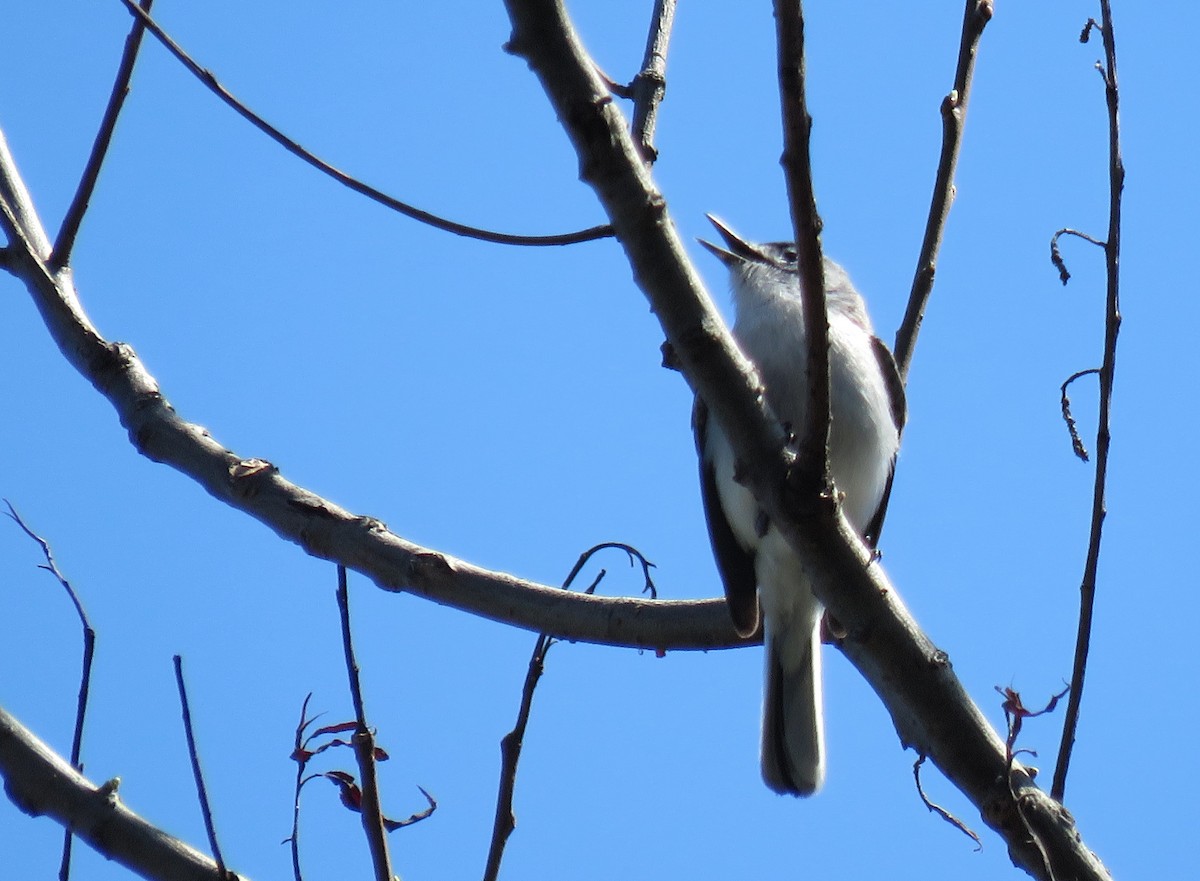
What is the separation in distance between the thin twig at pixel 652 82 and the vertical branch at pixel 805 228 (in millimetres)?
1216

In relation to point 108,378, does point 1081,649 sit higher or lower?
lower

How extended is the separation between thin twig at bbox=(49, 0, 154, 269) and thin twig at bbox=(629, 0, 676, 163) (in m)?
1.16

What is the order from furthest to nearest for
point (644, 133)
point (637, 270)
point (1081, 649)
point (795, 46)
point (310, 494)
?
1. point (644, 133)
2. point (310, 494)
3. point (1081, 649)
4. point (637, 270)
5. point (795, 46)

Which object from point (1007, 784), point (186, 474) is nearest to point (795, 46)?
point (1007, 784)

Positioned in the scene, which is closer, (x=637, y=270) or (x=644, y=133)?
(x=637, y=270)

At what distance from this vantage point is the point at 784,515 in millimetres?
2076

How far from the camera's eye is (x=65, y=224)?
2.88 meters

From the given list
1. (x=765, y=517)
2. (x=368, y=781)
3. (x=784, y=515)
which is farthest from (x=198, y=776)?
(x=765, y=517)

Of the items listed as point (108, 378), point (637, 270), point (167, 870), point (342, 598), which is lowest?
point (167, 870)

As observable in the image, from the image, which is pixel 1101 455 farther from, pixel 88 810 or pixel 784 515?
pixel 88 810

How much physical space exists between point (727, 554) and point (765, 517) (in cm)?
38

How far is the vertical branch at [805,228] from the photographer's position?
1616 millimetres

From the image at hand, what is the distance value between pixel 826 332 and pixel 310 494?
1.35 metres

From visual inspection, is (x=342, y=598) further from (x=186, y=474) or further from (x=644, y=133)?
(x=644, y=133)
